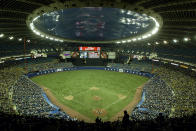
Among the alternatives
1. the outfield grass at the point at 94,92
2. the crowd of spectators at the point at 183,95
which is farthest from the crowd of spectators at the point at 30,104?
the crowd of spectators at the point at 183,95

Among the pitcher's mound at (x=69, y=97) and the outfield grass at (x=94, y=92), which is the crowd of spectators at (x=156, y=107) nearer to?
the outfield grass at (x=94, y=92)

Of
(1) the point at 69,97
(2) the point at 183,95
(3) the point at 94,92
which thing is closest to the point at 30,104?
(1) the point at 69,97

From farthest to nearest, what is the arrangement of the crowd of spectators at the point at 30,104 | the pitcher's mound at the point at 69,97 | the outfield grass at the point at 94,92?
the pitcher's mound at the point at 69,97
the outfield grass at the point at 94,92
the crowd of spectators at the point at 30,104

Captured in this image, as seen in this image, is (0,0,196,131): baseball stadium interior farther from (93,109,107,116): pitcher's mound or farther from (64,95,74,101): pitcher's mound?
(64,95,74,101): pitcher's mound

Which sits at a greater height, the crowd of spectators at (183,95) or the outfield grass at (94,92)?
the crowd of spectators at (183,95)

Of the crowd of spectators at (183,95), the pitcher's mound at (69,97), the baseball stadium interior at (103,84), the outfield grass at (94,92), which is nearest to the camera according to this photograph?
the baseball stadium interior at (103,84)

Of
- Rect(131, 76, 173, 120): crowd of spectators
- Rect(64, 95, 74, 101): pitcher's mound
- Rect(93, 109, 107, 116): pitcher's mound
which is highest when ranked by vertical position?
Rect(131, 76, 173, 120): crowd of spectators

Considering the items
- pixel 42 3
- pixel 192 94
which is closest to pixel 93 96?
pixel 192 94

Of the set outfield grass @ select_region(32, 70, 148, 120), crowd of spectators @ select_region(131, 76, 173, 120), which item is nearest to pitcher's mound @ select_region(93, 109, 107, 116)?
outfield grass @ select_region(32, 70, 148, 120)

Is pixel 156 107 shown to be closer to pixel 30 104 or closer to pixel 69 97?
pixel 69 97
